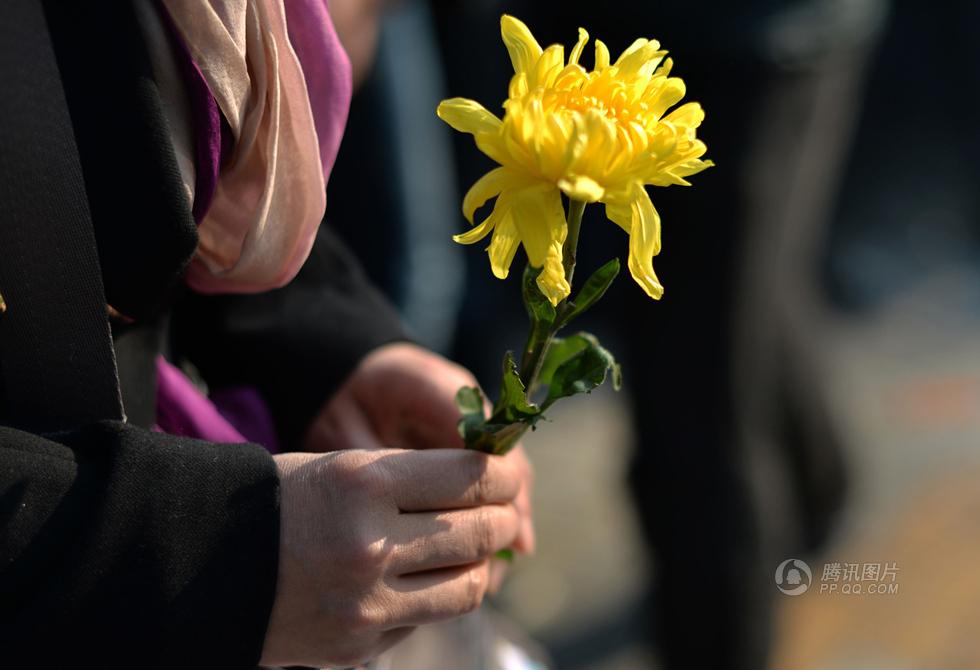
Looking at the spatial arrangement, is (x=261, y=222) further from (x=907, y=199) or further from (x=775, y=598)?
(x=907, y=199)

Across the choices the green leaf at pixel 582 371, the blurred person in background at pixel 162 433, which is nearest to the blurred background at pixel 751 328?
the blurred person in background at pixel 162 433

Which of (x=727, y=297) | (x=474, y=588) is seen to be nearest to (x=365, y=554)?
(x=474, y=588)

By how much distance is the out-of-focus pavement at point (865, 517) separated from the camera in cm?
218

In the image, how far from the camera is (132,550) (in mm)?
680

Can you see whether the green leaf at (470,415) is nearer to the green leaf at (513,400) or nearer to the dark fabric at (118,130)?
the green leaf at (513,400)

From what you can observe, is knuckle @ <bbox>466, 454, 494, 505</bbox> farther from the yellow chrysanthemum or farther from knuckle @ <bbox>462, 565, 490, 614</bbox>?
the yellow chrysanthemum

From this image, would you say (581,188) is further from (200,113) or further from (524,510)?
(524,510)

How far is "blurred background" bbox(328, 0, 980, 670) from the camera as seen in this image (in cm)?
161

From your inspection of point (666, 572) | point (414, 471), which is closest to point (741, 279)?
point (666, 572)

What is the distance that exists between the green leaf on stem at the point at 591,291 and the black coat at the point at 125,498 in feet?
0.75

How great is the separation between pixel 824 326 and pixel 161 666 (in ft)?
9.41

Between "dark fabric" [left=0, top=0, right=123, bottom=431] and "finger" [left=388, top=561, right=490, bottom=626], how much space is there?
262 mm

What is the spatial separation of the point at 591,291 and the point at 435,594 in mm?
255

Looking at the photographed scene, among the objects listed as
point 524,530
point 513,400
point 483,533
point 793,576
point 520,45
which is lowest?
point 793,576
